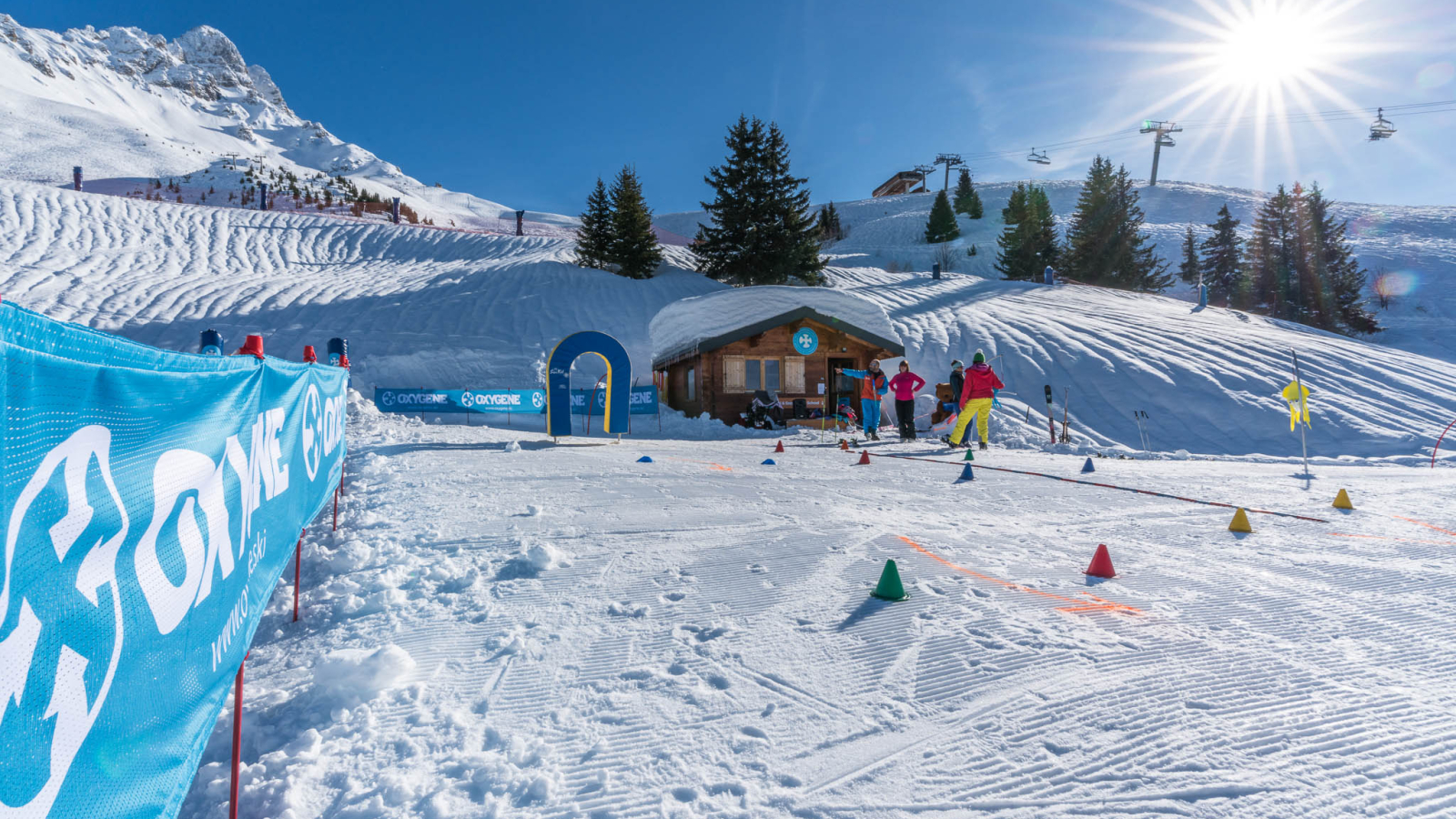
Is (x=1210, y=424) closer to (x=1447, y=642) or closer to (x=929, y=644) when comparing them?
(x=1447, y=642)

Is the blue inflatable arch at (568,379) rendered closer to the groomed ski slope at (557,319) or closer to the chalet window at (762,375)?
the chalet window at (762,375)

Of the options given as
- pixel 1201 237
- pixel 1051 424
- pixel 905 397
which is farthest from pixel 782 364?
pixel 1201 237

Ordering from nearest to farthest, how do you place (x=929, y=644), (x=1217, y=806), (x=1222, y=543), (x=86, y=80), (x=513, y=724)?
1. (x=1217, y=806)
2. (x=513, y=724)
3. (x=929, y=644)
4. (x=1222, y=543)
5. (x=86, y=80)

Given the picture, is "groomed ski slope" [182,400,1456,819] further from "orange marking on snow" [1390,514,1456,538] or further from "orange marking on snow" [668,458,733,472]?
"orange marking on snow" [668,458,733,472]

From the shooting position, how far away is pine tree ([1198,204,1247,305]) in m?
43.0

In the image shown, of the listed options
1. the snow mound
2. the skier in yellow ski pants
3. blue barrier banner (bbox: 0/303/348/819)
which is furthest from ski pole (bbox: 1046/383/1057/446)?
blue barrier banner (bbox: 0/303/348/819)

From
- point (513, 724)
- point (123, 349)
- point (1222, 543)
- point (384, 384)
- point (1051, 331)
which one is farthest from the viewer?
point (1051, 331)

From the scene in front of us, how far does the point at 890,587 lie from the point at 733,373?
14.7 m

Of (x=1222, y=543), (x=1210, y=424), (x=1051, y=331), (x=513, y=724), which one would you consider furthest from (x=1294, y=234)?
(x=513, y=724)

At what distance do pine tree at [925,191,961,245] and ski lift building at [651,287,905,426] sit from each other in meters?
41.6

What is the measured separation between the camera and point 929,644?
328 cm

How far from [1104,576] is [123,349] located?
16.1 feet

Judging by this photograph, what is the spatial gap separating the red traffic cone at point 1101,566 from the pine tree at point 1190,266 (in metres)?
50.9

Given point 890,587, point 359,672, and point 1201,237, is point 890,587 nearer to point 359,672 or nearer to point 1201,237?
point 359,672
